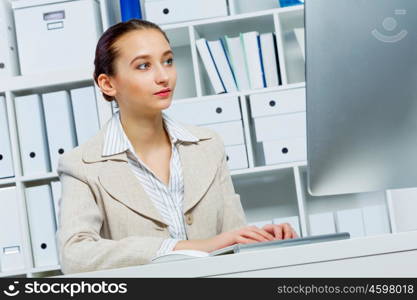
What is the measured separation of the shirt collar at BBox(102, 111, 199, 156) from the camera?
1.49m

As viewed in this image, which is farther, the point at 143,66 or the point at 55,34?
the point at 55,34

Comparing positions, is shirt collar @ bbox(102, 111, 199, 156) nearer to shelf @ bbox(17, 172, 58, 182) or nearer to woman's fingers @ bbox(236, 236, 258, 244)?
woman's fingers @ bbox(236, 236, 258, 244)

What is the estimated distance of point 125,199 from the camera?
1.44 metres

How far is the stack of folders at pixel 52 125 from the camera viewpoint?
2766mm

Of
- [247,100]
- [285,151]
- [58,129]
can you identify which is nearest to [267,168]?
[285,151]

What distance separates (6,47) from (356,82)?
222 centimetres

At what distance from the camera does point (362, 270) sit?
83cm

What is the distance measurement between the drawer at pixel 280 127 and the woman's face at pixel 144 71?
4.02 ft

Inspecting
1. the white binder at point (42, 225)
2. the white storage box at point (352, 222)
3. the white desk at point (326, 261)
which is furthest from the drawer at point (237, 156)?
the white desk at point (326, 261)

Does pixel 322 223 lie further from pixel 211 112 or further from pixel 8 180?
pixel 8 180

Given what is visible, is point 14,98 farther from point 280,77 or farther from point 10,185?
point 280,77

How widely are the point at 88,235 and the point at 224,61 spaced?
171 cm

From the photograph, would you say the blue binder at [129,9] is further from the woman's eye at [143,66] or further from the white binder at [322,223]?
the woman's eye at [143,66]

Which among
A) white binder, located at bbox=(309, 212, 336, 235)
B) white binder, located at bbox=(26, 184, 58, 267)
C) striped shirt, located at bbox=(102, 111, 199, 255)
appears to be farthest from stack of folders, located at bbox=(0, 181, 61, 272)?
striped shirt, located at bbox=(102, 111, 199, 255)
